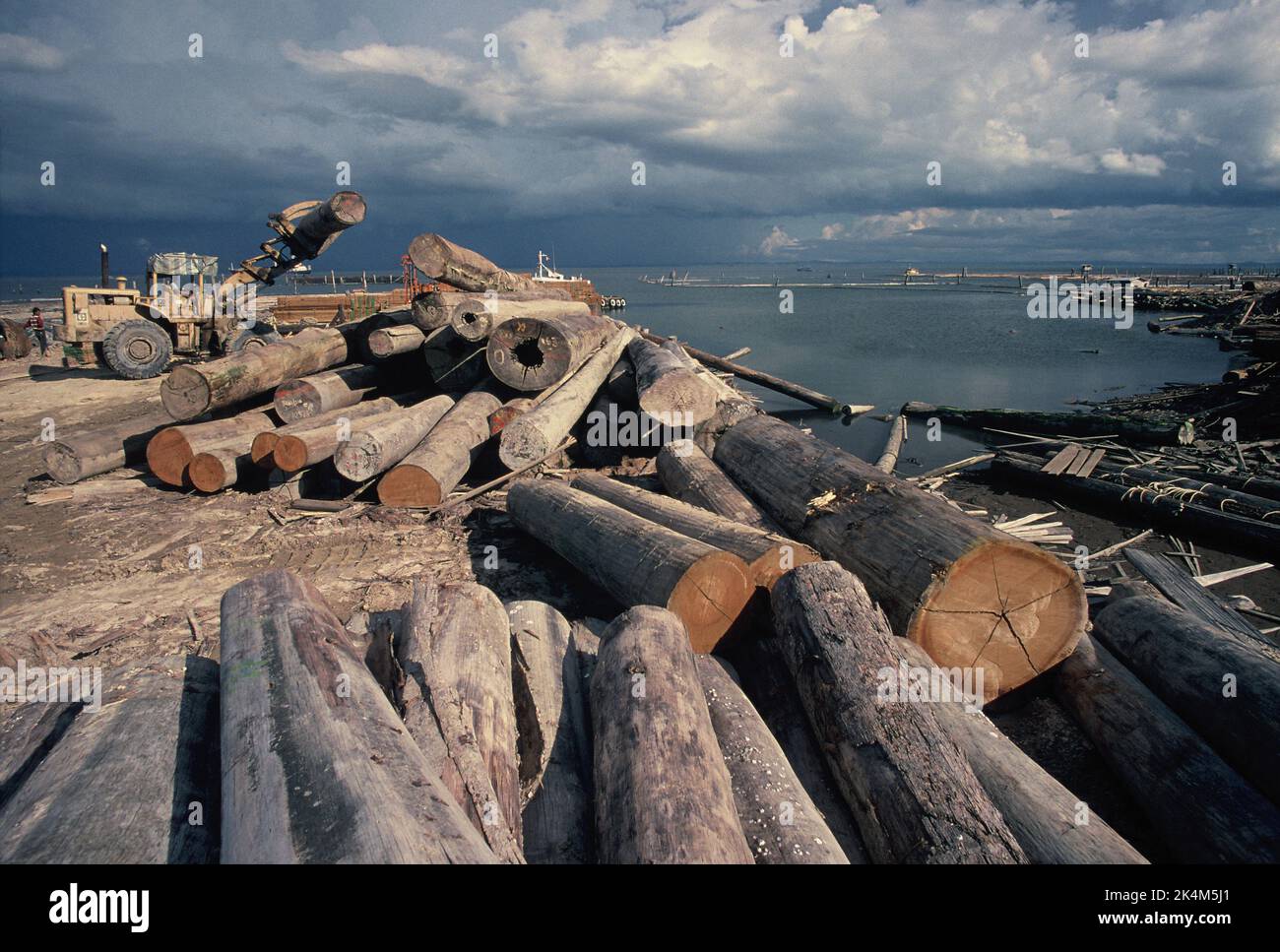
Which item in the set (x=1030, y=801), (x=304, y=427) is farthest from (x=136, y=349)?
(x=1030, y=801)

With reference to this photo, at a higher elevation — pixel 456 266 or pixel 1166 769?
pixel 456 266

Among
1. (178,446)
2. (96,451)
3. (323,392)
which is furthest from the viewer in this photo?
(323,392)

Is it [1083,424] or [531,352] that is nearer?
[531,352]

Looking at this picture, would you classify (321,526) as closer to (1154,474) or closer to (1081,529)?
(1081,529)

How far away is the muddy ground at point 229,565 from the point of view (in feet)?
15.5

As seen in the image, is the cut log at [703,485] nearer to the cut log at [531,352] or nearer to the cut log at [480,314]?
the cut log at [531,352]

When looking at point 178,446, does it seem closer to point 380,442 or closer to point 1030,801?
point 380,442

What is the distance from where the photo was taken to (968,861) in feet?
8.53

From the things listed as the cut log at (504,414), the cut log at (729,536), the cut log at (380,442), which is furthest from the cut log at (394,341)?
the cut log at (729,536)

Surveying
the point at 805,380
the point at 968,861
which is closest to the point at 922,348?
the point at 805,380

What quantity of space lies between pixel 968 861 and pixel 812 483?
3.70 m

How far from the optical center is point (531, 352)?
10.0 meters

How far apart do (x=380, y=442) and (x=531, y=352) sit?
271cm

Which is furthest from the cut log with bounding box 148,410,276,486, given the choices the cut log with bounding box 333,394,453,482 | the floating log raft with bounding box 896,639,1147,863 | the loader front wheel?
the loader front wheel
